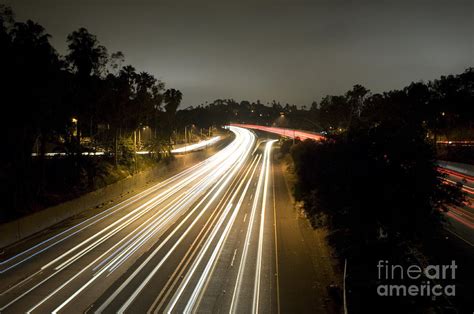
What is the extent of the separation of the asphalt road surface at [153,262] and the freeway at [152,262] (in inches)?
1.7

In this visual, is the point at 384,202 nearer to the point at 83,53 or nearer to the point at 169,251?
the point at 169,251

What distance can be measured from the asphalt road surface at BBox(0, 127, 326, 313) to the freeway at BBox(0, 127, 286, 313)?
4 cm

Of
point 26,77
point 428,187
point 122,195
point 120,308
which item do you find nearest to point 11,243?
point 26,77

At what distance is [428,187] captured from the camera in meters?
16.6

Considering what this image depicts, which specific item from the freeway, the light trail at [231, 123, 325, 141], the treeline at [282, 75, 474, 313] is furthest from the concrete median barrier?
the light trail at [231, 123, 325, 141]

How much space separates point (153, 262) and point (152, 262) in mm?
53

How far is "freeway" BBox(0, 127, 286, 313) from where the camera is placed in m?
15.9

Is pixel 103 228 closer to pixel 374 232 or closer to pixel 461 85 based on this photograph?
pixel 374 232

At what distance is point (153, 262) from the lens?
20781mm

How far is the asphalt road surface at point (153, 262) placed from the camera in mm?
15875

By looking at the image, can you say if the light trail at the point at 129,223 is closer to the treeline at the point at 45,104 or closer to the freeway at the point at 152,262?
the freeway at the point at 152,262

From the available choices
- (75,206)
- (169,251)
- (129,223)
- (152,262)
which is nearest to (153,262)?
(152,262)

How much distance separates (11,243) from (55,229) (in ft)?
12.6

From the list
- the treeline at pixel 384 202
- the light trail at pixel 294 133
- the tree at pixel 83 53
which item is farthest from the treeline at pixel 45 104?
the light trail at pixel 294 133
